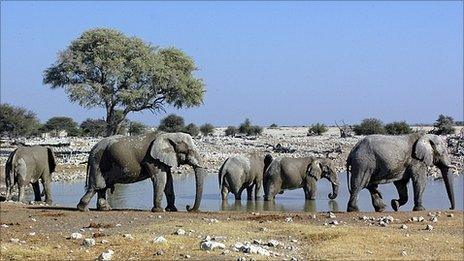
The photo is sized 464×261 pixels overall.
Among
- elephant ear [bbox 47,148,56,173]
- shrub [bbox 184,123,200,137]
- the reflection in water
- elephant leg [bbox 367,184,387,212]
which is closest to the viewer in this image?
elephant leg [bbox 367,184,387,212]

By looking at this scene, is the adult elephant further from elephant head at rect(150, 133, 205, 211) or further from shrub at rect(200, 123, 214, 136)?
shrub at rect(200, 123, 214, 136)

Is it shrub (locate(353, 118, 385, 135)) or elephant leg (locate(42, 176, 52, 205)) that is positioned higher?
shrub (locate(353, 118, 385, 135))

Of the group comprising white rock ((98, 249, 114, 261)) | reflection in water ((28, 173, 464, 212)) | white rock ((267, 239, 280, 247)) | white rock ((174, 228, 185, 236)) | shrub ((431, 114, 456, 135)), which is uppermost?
shrub ((431, 114, 456, 135))

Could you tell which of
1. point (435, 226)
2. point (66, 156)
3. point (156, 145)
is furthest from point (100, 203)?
point (66, 156)

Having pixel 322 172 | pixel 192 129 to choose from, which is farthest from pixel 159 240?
pixel 192 129

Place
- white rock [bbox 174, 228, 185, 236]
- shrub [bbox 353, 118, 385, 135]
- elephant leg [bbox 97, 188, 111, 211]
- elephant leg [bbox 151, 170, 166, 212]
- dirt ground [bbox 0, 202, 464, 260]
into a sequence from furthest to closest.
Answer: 1. shrub [bbox 353, 118, 385, 135]
2. elephant leg [bbox 97, 188, 111, 211]
3. elephant leg [bbox 151, 170, 166, 212]
4. white rock [bbox 174, 228, 185, 236]
5. dirt ground [bbox 0, 202, 464, 260]

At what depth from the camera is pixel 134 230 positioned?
713 inches

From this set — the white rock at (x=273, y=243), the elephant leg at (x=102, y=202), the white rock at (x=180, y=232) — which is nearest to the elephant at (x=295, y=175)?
the elephant leg at (x=102, y=202)

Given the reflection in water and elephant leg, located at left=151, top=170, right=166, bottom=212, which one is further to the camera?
the reflection in water

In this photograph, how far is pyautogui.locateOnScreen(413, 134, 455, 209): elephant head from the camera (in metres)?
23.5

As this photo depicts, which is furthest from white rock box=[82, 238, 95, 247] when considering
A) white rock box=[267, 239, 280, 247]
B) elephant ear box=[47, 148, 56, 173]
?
elephant ear box=[47, 148, 56, 173]

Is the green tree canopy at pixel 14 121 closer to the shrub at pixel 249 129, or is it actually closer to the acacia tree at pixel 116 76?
the acacia tree at pixel 116 76

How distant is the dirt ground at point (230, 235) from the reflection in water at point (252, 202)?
20.2ft

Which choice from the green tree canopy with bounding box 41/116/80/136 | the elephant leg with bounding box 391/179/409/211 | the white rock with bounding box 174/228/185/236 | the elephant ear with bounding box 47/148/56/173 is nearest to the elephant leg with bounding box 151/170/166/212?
the white rock with bounding box 174/228/185/236
